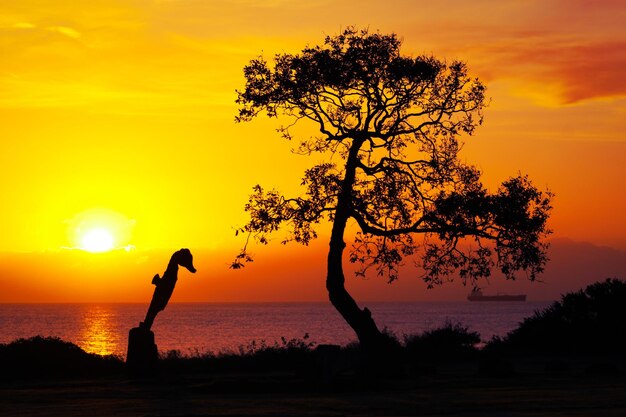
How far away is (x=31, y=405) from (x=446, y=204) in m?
16.4

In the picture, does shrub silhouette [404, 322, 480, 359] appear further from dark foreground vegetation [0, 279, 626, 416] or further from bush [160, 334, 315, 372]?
bush [160, 334, 315, 372]

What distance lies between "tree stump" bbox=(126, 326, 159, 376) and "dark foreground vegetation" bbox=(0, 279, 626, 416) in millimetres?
496

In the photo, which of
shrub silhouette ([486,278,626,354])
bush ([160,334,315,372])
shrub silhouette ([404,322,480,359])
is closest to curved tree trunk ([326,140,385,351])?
bush ([160,334,315,372])

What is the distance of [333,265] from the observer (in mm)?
35281

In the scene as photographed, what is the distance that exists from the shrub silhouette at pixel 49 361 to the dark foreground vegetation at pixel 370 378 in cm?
4

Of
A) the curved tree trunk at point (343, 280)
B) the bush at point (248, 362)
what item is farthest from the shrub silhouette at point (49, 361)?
the curved tree trunk at point (343, 280)

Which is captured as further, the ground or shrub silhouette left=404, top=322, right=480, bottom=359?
shrub silhouette left=404, top=322, right=480, bottom=359

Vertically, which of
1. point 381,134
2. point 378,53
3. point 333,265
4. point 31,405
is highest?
point 378,53

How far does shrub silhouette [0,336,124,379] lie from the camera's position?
36031mm

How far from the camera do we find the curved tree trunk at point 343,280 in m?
34.8

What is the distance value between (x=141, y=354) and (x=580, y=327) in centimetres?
2175

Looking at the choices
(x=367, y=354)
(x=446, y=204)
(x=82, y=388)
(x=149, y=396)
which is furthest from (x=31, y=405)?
(x=446, y=204)

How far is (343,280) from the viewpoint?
35469 mm

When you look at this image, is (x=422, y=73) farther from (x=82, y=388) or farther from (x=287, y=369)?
(x=82, y=388)
